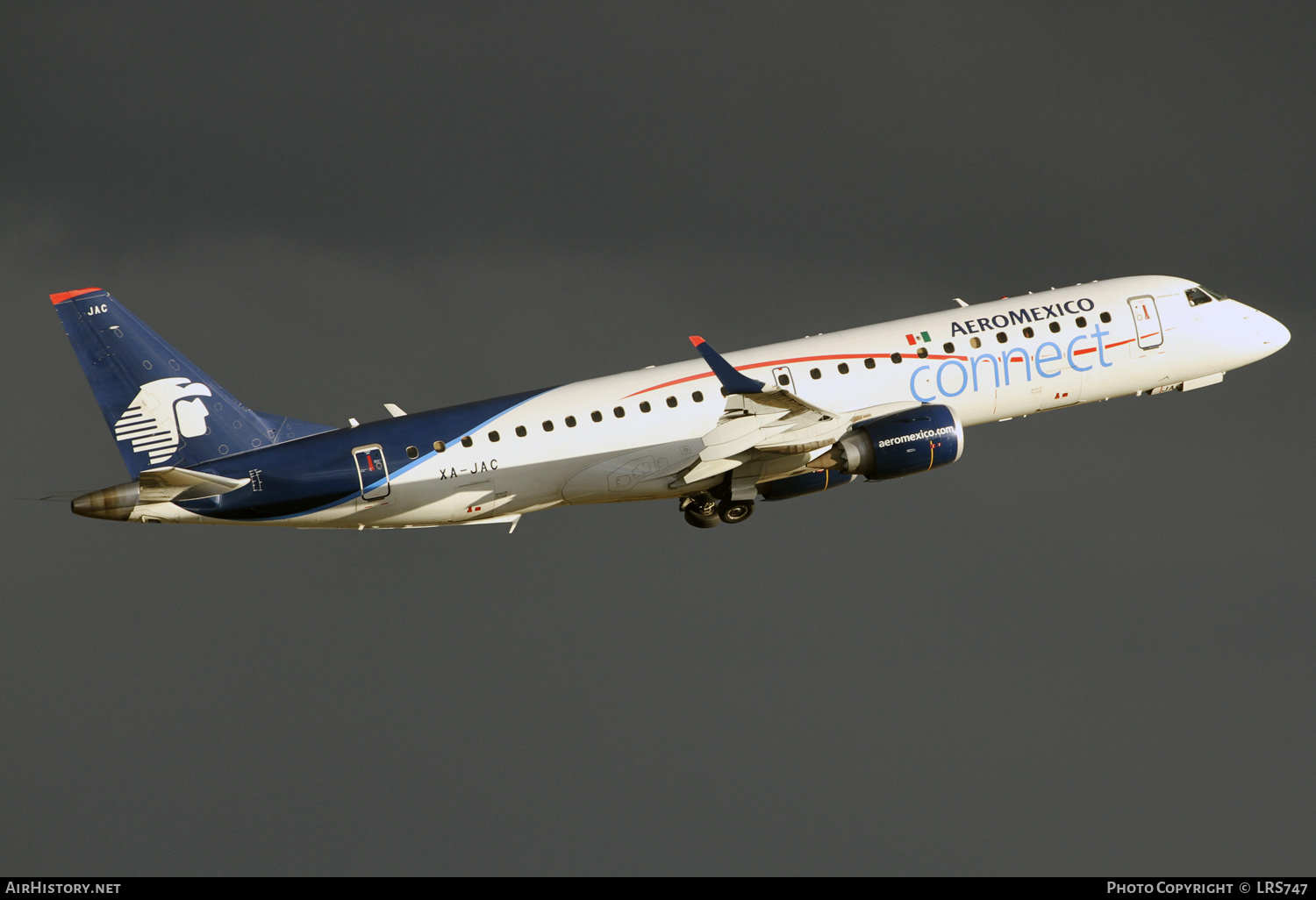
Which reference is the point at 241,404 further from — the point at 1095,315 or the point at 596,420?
the point at 1095,315

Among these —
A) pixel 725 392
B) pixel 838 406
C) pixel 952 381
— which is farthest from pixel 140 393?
pixel 952 381

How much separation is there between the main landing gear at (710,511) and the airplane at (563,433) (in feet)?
4.76

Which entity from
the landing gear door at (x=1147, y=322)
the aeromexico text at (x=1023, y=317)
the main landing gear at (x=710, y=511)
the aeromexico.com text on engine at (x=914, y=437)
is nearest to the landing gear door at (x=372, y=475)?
the main landing gear at (x=710, y=511)

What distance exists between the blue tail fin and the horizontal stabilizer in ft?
5.57

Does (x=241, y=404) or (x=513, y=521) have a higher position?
(x=241, y=404)

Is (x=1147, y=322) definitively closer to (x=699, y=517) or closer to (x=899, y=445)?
(x=899, y=445)

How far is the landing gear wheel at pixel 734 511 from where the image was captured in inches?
2239

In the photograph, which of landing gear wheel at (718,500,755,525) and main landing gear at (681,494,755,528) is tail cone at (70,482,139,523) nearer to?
main landing gear at (681,494,755,528)

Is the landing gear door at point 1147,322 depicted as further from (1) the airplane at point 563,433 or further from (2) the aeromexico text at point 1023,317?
(1) the airplane at point 563,433

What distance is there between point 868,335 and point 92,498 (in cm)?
2457

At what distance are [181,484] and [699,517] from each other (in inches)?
693

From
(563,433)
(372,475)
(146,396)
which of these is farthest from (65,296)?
(563,433)

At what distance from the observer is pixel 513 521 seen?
53656 millimetres

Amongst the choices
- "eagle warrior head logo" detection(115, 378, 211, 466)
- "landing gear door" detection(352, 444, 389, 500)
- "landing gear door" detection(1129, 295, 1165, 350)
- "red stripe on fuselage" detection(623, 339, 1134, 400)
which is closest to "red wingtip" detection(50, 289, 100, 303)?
"eagle warrior head logo" detection(115, 378, 211, 466)
